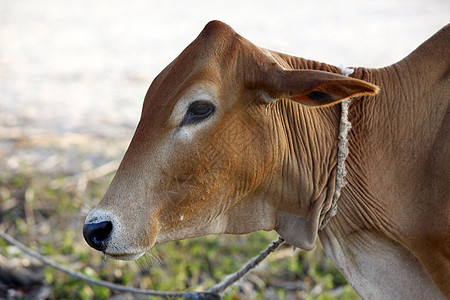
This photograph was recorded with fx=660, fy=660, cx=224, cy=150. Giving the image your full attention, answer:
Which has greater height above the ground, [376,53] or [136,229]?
[136,229]

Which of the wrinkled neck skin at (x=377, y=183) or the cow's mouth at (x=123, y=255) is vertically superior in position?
the wrinkled neck skin at (x=377, y=183)

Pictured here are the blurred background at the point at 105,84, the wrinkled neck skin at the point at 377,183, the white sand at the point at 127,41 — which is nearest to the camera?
the wrinkled neck skin at the point at 377,183

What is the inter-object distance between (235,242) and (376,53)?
624cm

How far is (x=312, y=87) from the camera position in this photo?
260 cm

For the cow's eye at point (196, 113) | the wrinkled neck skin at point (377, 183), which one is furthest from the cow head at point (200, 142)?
the wrinkled neck skin at point (377, 183)

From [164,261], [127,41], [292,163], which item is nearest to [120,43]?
[127,41]

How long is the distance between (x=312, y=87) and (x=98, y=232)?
1029 millimetres

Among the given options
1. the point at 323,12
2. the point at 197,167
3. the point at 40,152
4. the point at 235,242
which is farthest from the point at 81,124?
the point at 323,12

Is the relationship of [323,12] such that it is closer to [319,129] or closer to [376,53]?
[376,53]

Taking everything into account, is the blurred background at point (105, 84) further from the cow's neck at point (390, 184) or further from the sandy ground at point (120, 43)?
the cow's neck at point (390, 184)

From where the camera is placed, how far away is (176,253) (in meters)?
5.07

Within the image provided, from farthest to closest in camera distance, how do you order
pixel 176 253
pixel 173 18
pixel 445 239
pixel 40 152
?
pixel 173 18 < pixel 40 152 < pixel 176 253 < pixel 445 239

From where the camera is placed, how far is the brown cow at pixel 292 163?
2705 mm

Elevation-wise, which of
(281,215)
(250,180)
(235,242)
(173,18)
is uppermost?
(250,180)
